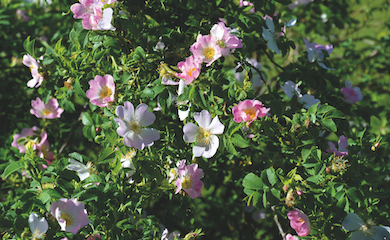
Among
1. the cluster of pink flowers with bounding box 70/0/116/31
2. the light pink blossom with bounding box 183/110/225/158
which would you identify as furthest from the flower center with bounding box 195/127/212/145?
the cluster of pink flowers with bounding box 70/0/116/31

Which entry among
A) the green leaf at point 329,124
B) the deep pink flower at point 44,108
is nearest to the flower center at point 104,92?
the deep pink flower at point 44,108

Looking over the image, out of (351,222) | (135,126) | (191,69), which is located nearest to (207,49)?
(191,69)

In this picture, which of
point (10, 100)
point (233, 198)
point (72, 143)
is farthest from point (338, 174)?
point (10, 100)

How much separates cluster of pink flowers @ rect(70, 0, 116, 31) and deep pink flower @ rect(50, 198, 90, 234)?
0.53 m

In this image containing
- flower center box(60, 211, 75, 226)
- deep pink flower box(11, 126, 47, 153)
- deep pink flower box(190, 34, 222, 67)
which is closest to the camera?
flower center box(60, 211, 75, 226)

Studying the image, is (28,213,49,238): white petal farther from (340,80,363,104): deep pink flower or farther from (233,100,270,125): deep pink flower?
(340,80,363,104): deep pink flower

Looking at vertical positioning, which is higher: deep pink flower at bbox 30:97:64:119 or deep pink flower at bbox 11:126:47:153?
deep pink flower at bbox 30:97:64:119

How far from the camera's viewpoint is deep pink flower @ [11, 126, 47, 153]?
1491 mm

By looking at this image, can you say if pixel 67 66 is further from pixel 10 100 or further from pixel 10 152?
pixel 10 100

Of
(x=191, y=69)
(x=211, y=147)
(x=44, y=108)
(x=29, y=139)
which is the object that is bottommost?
(x=29, y=139)

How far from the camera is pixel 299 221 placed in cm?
106

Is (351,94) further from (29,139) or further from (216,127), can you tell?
(29,139)

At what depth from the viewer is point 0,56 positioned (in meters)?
1.96

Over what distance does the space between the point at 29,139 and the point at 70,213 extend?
0.72 metres
